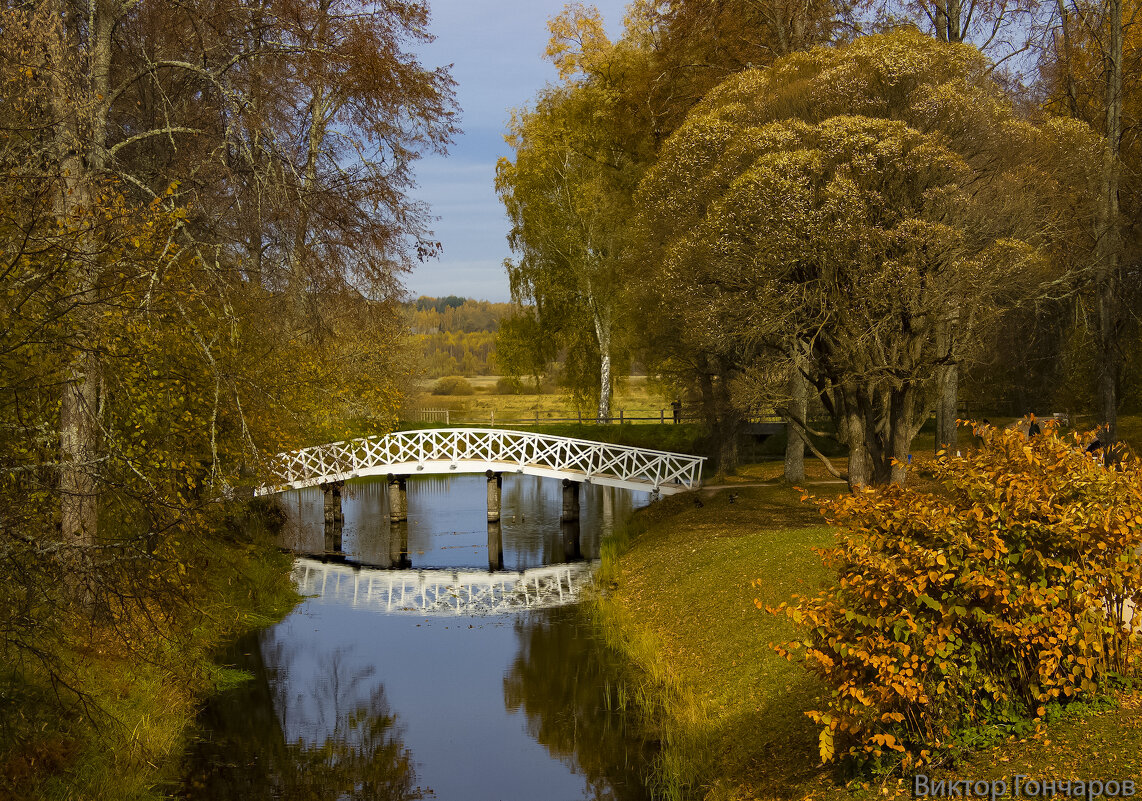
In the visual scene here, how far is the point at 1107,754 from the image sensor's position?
4.98m

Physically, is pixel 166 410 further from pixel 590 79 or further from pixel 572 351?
pixel 572 351

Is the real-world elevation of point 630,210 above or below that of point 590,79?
below

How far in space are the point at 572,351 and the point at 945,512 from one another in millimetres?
28110

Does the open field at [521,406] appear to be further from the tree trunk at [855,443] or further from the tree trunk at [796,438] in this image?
the tree trunk at [855,443]

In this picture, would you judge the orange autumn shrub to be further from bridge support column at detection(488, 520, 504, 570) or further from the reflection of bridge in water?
bridge support column at detection(488, 520, 504, 570)

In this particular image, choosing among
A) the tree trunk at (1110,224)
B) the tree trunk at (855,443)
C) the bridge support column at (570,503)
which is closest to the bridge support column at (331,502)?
the bridge support column at (570,503)

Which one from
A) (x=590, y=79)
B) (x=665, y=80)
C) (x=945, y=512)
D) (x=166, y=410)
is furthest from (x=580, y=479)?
(x=945, y=512)

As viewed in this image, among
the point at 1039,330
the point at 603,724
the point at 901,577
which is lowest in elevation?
the point at 603,724

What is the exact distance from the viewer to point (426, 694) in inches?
464

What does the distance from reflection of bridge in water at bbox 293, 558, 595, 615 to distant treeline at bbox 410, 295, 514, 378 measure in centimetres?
5419

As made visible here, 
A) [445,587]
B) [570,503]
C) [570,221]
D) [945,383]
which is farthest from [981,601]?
[570,221]

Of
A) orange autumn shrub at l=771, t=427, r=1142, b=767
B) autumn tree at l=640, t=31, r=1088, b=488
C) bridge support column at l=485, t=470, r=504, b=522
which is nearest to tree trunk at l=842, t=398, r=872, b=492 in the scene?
autumn tree at l=640, t=31, r=1088, b=488

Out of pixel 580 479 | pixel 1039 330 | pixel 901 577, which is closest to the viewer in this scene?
pixel 901 577

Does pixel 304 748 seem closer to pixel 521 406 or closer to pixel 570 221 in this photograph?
pixel 570 221
